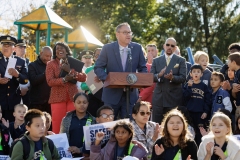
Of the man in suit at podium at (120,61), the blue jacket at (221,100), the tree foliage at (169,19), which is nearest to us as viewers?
the man in suit at podium at (120,61)

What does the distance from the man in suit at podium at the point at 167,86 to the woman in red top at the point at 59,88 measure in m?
1.35

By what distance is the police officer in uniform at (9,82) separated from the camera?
8.18 m

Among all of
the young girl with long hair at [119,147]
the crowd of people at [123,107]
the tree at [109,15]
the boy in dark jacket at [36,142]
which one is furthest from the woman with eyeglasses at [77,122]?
the tree at [109,15]

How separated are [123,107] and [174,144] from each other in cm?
136

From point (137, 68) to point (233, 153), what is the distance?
202 cm

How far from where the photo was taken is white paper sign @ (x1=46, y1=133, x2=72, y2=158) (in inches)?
266

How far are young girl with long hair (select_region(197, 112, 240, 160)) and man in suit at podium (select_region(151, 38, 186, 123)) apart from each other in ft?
6.48

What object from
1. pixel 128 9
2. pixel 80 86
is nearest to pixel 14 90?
pixel 80 86

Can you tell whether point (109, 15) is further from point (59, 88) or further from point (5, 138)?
point (5, 138)

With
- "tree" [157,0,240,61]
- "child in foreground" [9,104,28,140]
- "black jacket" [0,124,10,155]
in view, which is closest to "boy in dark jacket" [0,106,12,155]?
"black jacket" [0,124,10,155]

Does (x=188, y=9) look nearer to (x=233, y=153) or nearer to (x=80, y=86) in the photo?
(x=80, y=86)

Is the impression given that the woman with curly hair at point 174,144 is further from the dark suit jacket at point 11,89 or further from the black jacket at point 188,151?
the dark suit jacket at point 11,89

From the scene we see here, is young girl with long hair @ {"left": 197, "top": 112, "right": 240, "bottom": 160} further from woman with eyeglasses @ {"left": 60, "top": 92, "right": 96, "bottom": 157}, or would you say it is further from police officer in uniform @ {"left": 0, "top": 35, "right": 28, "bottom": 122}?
police officer in uniform @ {"left": 0, "top": 35, "right": 28, "bottom": 122}

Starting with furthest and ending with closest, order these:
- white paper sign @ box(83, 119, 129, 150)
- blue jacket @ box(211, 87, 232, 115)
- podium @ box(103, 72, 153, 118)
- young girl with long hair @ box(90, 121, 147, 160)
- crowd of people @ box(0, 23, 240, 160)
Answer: blue jacket @ box(211, 87, 232, 115) → white paper sign @ box(83, 119, 129, 150) → podium @ box(103, 72, 153, 118) → young girl with long hair @ box(90, 121, 147, 160) → crowd of people @ box(0, 23, 240, 160)
